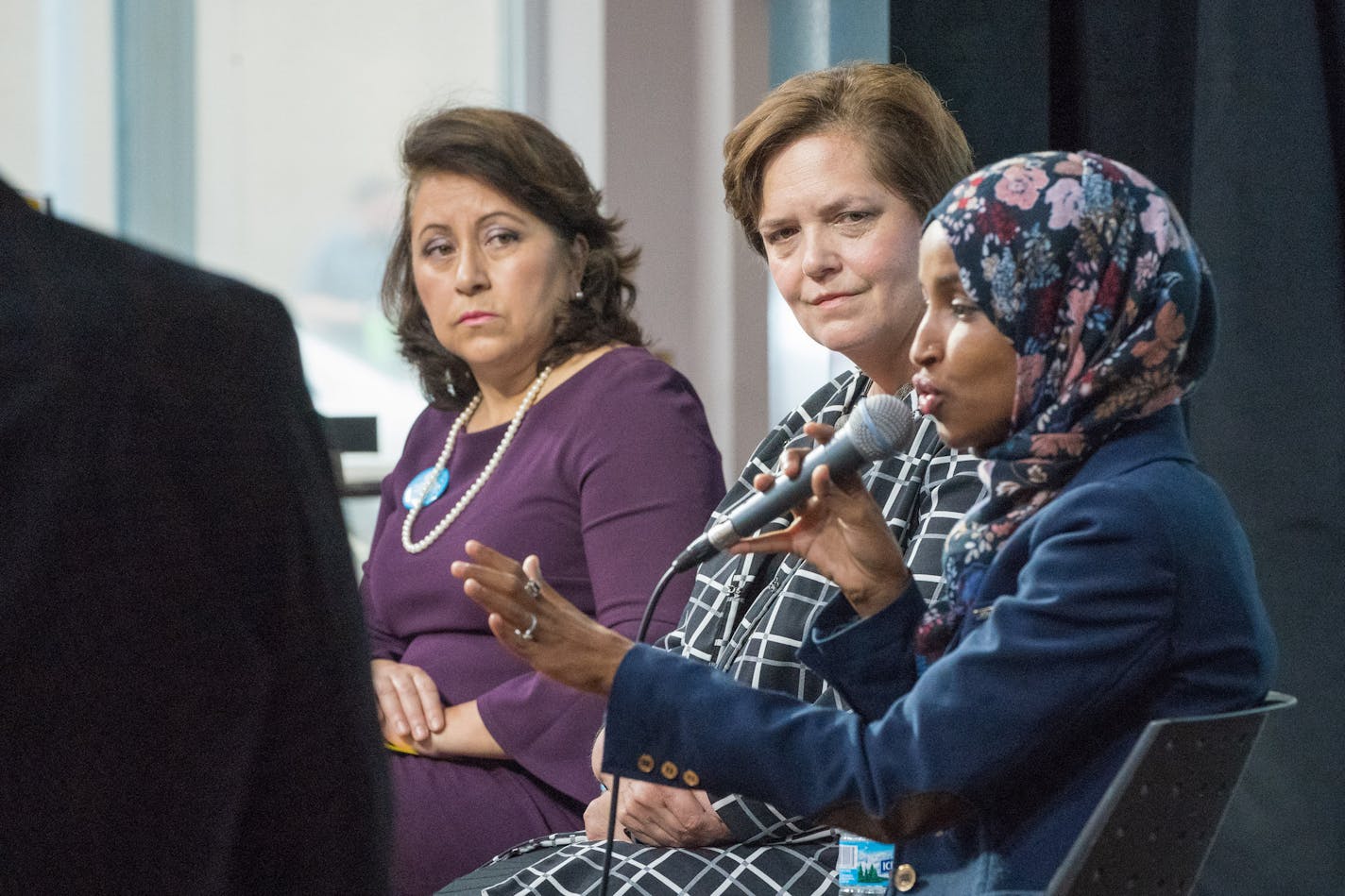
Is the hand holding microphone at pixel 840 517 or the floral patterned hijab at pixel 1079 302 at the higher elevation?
the floral patterned hijab at pixel 1079 302

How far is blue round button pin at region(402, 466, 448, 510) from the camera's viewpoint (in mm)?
2416

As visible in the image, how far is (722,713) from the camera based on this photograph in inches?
47.5

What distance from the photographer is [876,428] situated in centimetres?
122

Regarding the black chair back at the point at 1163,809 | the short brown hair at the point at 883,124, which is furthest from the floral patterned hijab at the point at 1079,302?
the short brown hair at the point at 883,124

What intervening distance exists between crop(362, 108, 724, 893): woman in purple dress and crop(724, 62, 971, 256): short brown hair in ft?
1.69

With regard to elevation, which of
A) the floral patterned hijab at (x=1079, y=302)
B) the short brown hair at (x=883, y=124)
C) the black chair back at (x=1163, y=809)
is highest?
the short brown hair at (x=883, y=124)

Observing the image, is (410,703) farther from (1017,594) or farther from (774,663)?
(1017,594)

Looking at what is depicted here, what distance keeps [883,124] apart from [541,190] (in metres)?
0.75

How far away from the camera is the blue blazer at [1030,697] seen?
111 centimetres

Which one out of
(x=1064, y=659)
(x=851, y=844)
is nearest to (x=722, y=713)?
(x=1064, y=659)

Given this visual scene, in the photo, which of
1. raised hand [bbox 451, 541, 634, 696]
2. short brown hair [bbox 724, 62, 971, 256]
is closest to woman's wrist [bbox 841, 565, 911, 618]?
raised hand [bbox 451, 541, 634, 696]

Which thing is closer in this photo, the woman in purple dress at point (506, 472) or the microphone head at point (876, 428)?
the microphone head at point (876, 428)

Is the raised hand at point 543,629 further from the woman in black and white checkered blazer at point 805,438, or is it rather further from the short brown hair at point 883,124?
the short brown hair at point 883,124

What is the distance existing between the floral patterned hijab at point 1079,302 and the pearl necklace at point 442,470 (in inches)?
48.1
